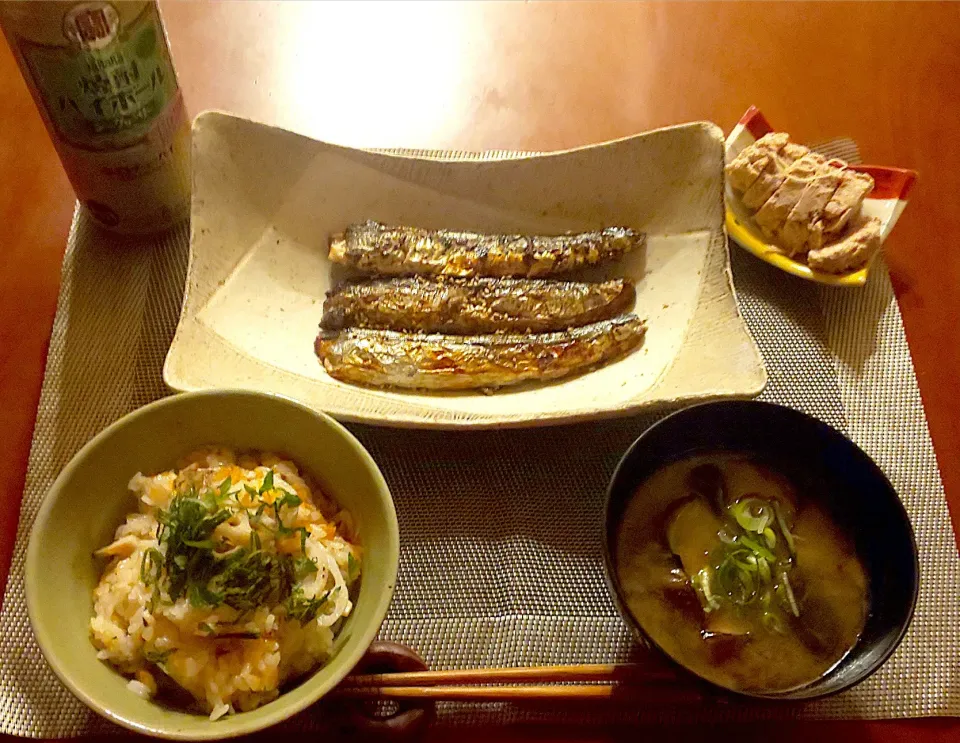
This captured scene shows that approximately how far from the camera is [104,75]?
1.18 metres

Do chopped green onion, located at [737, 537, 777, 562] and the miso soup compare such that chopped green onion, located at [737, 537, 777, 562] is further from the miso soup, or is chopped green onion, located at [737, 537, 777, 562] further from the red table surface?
the red table surface

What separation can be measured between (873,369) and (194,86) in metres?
1.54

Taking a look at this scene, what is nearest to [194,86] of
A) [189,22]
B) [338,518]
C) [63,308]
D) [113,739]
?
[189,22]

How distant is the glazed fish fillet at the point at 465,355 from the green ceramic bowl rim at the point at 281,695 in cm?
34

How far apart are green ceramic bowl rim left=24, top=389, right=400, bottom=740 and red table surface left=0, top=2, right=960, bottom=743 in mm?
723

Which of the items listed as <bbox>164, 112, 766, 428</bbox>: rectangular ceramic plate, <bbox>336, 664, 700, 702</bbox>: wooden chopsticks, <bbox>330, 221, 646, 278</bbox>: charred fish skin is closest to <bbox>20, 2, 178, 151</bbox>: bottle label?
<bbox>164, 112, 766, 428</bbox>: rectangular ceramic plate

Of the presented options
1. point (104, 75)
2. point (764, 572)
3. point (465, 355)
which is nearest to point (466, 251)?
point (465, 355)

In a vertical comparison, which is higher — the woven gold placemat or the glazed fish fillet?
the glazed fish fillet

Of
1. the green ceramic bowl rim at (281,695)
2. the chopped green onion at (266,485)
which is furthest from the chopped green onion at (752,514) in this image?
the chopped green onion at (266,485)

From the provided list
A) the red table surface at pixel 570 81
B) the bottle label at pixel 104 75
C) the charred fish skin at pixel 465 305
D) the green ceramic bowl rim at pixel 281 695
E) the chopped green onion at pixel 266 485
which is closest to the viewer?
the green ceramic bowl rim at pixel 281 695

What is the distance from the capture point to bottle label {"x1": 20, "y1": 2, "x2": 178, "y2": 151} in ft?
3.71

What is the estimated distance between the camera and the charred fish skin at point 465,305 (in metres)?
1.39

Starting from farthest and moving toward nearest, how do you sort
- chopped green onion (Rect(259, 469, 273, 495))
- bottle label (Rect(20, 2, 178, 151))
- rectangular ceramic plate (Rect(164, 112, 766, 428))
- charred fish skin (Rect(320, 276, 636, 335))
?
charred fish skin (Rect(320, 276, 636, 335)) < rectangular ceramic plate (Rect(164, 112, 766, 428)) < bottle label (Rect(20, 2, 178, 151)) < chopped green onion (Rect(259, 469, 273, 495))

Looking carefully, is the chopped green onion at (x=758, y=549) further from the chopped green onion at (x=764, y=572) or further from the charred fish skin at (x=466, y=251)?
the charred fish skin at (x=466, y=251)
